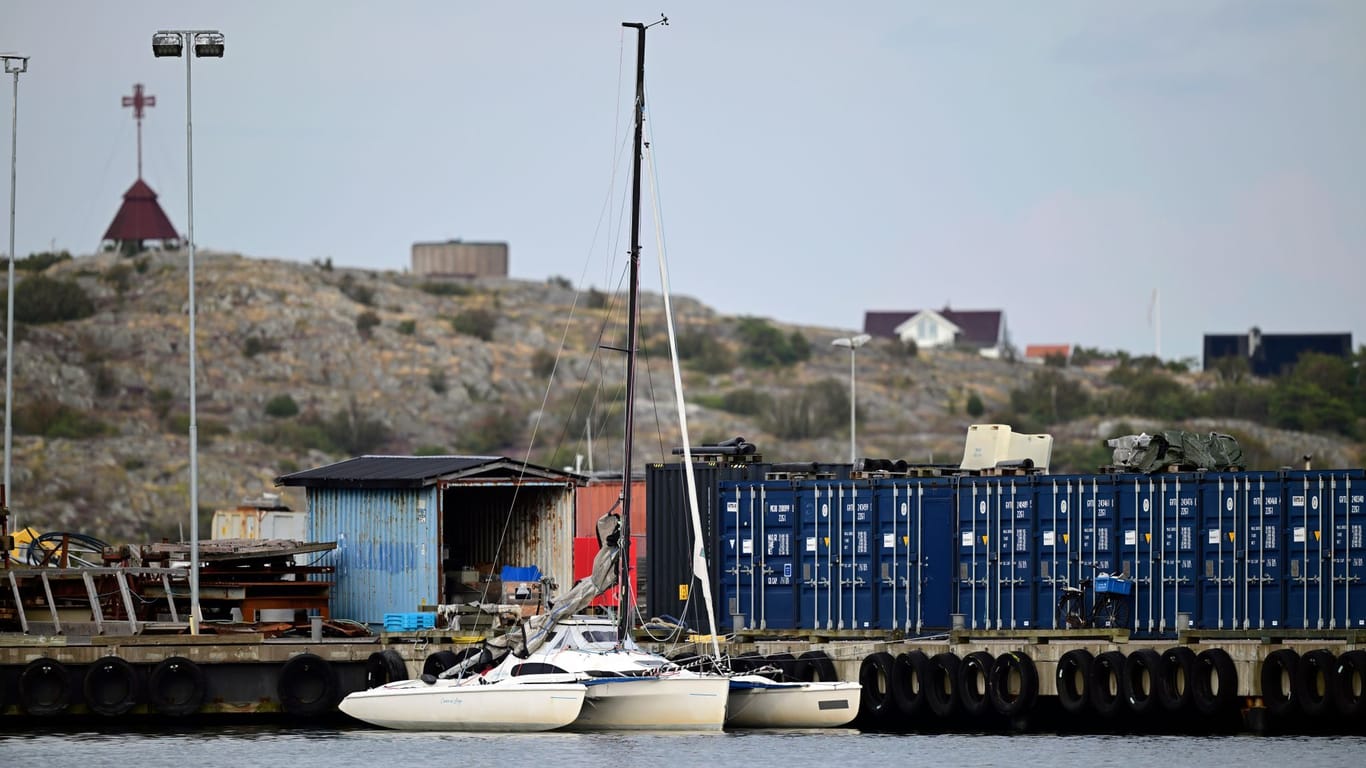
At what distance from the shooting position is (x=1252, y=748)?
120ft

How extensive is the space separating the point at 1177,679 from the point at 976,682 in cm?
406

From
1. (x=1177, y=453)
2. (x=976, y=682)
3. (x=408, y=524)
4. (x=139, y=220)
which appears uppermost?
(x=139, y=220)

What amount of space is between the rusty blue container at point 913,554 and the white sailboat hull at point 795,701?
4087 millimetres

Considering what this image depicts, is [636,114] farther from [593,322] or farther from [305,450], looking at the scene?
[593,322]

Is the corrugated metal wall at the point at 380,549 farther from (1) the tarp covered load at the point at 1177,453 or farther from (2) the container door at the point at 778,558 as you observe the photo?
(1) the tarp covered load at the point at 1177,453

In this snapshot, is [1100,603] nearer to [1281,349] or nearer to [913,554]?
[913,554]

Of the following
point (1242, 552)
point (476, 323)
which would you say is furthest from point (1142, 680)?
point (476, 323)

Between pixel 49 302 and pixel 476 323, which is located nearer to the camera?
pixel 49 302

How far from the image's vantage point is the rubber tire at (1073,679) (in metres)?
38.9

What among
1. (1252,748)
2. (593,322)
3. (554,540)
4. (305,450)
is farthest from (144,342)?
(1252,748)

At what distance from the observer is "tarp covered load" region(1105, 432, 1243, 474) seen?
41.3 meters

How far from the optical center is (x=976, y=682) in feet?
132

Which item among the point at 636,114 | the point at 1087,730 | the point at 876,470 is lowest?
the point at 1087,730

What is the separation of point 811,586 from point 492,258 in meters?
114
